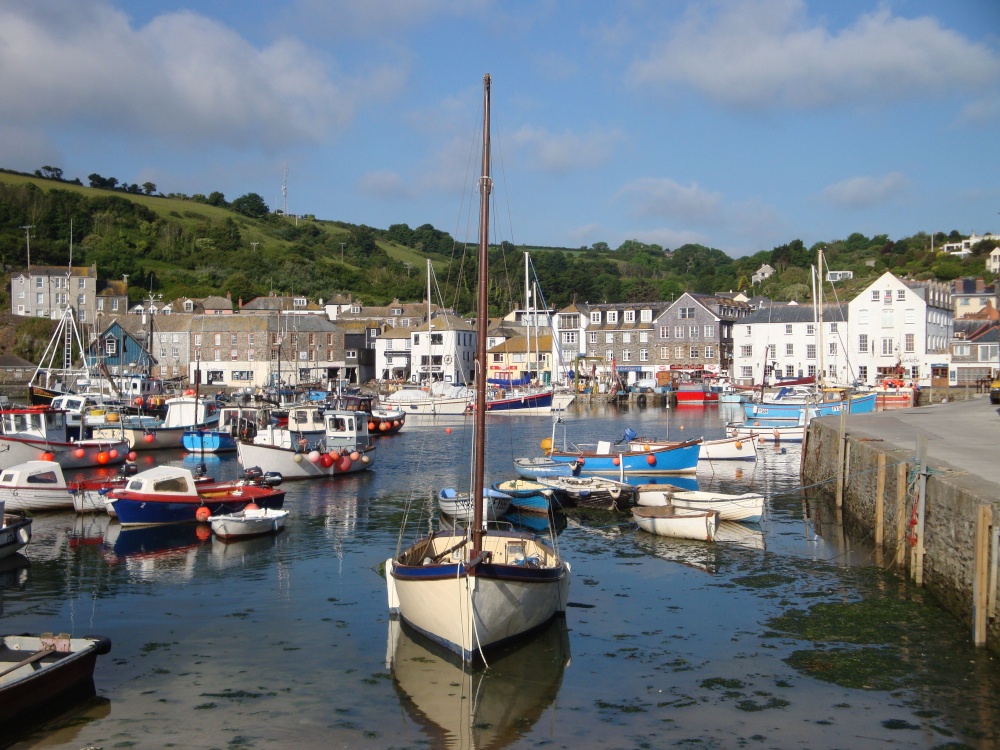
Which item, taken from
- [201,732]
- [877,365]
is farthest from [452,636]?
[877,365]

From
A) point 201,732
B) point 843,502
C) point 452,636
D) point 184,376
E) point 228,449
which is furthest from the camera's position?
point 184,376

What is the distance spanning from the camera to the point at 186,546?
94.1 ft

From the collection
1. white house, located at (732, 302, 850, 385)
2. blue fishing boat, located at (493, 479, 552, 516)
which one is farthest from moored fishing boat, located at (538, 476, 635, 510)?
white house, located at (732, 302, 850, 385)

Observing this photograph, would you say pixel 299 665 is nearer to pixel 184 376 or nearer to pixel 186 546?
pixel 186 546

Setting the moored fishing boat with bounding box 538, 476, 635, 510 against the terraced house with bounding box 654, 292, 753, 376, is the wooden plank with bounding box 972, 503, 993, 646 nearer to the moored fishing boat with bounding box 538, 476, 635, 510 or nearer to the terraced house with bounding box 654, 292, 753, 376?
the moored fishing boat with bounding box 538, 476, 635, 510

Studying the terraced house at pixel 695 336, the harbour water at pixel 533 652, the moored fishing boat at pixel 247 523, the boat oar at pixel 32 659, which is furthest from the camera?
the terraced house at pixel 695 336

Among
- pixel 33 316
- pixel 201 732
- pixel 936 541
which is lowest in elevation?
pixel 201 732

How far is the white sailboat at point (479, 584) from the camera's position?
1681 cm

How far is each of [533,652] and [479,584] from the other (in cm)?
260

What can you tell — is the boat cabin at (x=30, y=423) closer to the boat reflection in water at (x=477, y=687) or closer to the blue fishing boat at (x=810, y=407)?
the boat reflection in water at (x=477, y=687)

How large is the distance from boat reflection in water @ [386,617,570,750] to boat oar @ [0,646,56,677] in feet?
19.6

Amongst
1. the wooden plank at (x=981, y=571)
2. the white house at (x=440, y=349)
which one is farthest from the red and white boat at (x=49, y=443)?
the white house at (x=440, y=349)

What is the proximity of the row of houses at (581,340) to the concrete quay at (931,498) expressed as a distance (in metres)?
56.0

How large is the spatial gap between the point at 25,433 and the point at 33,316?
284ft
